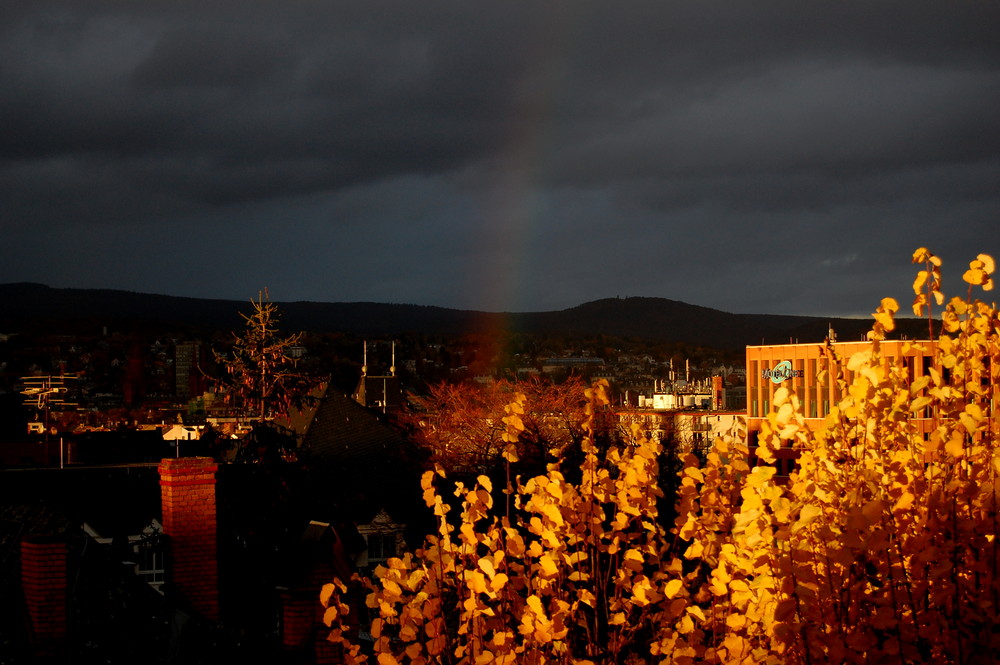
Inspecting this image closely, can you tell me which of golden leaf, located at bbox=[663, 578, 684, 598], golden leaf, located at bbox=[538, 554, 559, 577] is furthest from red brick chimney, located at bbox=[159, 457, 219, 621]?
golden leaf, located at bbox=[663, 578, 684, 598]

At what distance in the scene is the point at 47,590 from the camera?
1137 cm

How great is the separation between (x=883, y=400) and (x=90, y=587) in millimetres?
8921

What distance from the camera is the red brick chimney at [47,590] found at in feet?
37.1

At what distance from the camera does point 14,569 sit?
41.0 feet

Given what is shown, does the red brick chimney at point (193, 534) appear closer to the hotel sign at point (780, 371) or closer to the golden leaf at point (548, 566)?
the golden leaf at point (548, 566)

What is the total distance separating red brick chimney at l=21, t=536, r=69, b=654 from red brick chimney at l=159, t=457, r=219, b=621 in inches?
78.9

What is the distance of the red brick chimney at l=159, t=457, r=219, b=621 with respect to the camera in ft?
43.7

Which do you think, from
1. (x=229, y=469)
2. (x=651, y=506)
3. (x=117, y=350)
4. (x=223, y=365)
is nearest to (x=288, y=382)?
(x=223, y=365)

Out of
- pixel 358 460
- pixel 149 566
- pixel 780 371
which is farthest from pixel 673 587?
pixel 780 371

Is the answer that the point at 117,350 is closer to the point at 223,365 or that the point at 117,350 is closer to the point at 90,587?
the point at 223,365

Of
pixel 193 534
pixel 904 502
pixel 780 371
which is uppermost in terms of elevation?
pixel 904 502

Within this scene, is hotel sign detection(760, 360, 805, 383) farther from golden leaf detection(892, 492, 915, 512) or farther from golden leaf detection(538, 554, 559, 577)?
golden leaf detection(892, 492, 915, 512)

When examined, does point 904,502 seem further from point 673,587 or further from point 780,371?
point 780,371

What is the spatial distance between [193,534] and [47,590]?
7.61 ft
